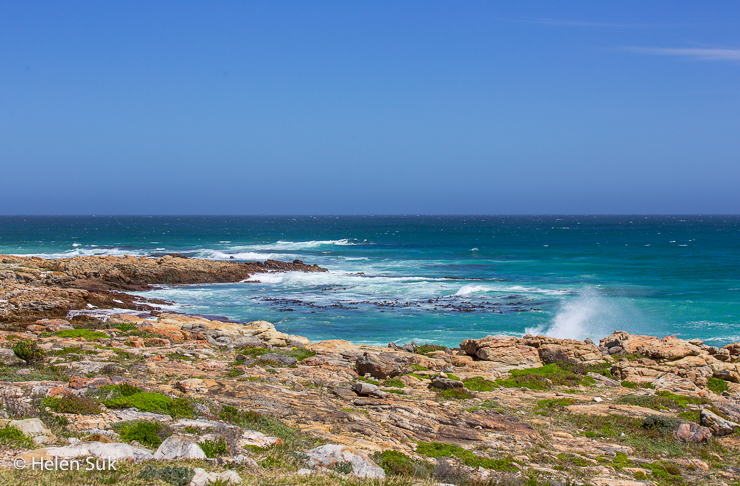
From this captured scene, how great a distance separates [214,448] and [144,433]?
121 cm

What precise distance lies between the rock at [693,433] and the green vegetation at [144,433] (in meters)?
10.6

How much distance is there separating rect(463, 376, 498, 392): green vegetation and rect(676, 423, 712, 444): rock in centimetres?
501

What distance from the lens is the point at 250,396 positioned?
1155 cm

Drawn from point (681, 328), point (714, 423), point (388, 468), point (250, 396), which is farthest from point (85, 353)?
point (681, 328)

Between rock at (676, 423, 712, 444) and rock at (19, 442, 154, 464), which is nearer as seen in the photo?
rock at (19, 442, 154, 464)

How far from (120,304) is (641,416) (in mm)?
29268

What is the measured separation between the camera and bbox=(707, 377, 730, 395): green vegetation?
15.1 meters

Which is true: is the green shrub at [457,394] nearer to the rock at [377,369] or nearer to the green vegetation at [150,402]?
the rock at [377,369]

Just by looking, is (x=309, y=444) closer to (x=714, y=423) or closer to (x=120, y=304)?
(x=714, y=423)

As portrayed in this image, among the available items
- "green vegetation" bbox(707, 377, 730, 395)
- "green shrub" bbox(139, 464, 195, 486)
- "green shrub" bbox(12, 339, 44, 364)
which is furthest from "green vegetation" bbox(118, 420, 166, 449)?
"green vegetation" bbox(707, 377, 730, 395)

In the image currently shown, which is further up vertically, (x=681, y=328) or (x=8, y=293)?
(x=8, y=293)

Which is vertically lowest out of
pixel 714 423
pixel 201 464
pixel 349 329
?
pixel 349 329

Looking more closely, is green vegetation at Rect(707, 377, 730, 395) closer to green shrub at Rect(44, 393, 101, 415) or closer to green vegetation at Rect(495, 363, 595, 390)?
green vegetation at Rect(495, 363, 595, 390)

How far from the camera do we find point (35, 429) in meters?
7.27
